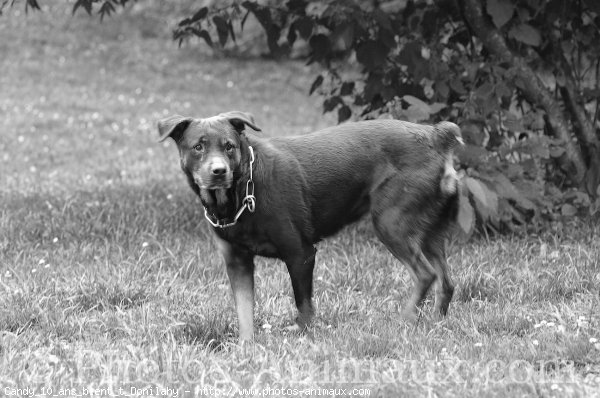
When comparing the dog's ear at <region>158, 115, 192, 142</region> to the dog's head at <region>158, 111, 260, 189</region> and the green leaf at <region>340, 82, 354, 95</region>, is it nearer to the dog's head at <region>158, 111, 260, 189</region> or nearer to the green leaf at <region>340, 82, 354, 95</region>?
the dog's head at <region>158, 111, 260, 189</region>

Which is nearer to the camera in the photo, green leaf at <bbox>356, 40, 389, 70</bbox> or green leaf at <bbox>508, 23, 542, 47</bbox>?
green leaf at <bbox>508, 23, 542, 47</bbox>

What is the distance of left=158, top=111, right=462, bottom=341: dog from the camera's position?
4309mm

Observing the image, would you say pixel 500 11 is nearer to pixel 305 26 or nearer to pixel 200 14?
pixel 305 26

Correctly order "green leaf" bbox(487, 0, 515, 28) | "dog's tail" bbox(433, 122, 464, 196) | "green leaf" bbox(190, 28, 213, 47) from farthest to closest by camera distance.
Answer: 1. "green leaf" bbox(190, 28, 213, 47)
2. "green leaf" bbox(487, 0, 515, 28)
3. "dog's tail" bbox(433, 122, 464, 196)

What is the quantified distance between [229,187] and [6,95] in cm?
1185

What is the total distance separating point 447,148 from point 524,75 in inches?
78.2

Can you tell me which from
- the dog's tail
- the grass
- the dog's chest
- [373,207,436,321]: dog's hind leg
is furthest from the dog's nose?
the dog's tail

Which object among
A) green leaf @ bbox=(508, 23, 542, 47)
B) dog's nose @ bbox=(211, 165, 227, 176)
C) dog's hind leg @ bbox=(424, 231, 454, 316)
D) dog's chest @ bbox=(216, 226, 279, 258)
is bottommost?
dog's hind leg @ bbox=(424, 231, 454, 316)

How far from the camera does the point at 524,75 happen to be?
655cm

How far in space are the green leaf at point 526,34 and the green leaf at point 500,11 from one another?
212 mm

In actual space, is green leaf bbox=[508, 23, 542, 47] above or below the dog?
above

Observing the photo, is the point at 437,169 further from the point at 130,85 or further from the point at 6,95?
the point at 130,85

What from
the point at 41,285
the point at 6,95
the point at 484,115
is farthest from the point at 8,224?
the point at 6,95

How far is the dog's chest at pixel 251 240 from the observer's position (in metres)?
4.35
